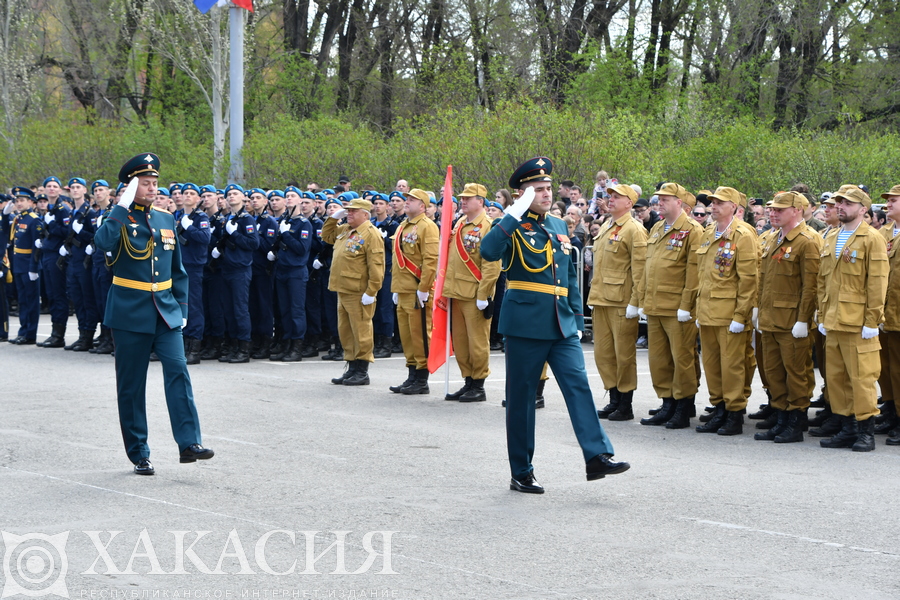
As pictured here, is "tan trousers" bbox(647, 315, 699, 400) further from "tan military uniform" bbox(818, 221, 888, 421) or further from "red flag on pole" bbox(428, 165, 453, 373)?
"red flag on pole" bbox(428, 165, 453, 373)

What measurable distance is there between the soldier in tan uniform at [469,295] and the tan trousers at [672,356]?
5.88 feet

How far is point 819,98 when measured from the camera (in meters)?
32.1

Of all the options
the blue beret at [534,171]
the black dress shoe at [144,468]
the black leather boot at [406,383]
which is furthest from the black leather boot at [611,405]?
the black dress shoe at [144,468]

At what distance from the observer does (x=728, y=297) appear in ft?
31.9

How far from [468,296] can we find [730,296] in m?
2.68

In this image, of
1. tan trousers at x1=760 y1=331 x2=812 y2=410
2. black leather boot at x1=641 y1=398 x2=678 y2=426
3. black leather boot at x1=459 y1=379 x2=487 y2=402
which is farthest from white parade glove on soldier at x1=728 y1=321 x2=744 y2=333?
black leather boot at x1=459 y1=379 x2=487 y2=402

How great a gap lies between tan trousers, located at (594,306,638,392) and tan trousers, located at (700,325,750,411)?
2.25 ft

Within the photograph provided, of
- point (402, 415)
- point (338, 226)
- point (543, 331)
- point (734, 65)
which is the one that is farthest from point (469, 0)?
point (543, 331)

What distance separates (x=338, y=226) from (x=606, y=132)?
32.2 feet

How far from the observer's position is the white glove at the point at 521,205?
23.4 ft

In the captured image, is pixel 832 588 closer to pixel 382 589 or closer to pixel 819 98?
pixel 382 589

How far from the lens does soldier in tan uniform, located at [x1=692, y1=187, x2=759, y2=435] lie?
966 cm

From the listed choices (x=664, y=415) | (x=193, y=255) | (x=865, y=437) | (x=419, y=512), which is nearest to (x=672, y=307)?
(x=664, y=415)

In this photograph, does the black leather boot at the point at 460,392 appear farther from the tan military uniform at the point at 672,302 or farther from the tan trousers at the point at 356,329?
the tan military uniform at the point at 672,302
